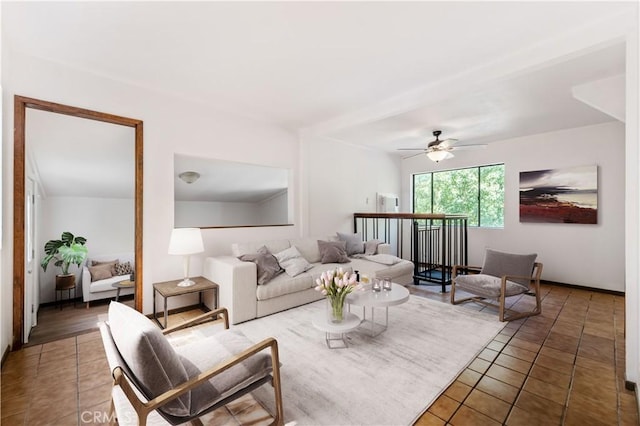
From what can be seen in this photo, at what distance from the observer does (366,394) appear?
1.94 m

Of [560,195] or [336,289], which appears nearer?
[336,289]

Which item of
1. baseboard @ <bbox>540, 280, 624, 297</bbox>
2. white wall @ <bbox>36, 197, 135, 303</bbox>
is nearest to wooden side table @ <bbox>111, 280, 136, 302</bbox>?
white wall @ <bbox>36, 197, 135, 303</bbox>

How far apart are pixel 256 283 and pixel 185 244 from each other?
929 millimetres

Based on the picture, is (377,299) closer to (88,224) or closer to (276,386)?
(276,386)

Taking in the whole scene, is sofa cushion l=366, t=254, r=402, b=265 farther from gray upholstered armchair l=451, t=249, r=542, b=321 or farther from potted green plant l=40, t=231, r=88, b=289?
potted green plant l=40, t=231, r=88, b=289

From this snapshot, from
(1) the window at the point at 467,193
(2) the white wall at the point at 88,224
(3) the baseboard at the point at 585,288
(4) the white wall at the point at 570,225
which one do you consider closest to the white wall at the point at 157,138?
(2) the white wall at the point at 88,224

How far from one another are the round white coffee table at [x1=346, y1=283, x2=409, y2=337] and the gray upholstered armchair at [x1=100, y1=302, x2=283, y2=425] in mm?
1210

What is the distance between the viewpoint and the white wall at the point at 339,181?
5230 mm

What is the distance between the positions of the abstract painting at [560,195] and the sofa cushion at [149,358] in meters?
5.94

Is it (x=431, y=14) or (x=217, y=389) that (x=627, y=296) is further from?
(x=217, y=389)

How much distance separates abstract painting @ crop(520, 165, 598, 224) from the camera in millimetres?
4531

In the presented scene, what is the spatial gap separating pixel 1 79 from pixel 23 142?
54 centimetres

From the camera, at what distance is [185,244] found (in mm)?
3205

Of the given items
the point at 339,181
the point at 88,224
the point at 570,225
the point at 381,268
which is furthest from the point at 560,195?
the point at 88,224
